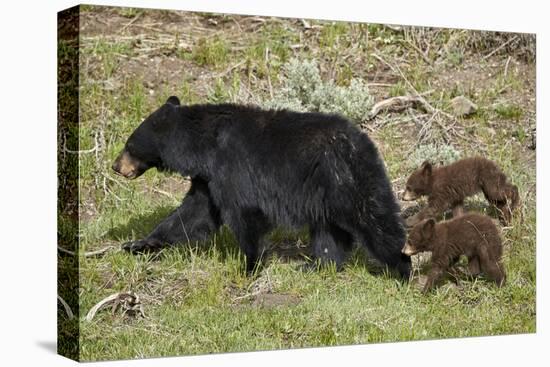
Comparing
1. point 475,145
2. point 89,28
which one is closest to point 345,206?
point 475,145

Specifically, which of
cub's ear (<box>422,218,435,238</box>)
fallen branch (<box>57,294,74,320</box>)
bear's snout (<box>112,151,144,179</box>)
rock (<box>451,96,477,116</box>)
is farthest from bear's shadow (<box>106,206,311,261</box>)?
rock (<box>451,96,477,116</box>)

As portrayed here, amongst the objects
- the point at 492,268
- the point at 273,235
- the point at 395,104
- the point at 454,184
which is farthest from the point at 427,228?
the point at 395,104

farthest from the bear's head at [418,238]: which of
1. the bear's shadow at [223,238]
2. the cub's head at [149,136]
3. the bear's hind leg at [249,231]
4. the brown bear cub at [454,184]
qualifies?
the cub's head at [149,136]

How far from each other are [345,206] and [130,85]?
7.39 feet

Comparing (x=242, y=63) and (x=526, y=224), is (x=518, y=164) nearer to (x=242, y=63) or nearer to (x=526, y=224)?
(x=526, y=224)

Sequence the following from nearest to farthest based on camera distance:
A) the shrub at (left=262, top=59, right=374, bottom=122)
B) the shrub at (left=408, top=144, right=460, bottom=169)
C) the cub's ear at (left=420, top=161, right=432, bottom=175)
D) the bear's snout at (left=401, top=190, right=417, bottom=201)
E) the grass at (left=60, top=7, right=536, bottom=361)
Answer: the grass at (left=60, top=7, right=536, bottom=361) < the cub's ear at (left=420, top=161, right=432, bottom=175) < the bear's snout at (left=401, top=190, right=417, bottom=201) < the shrub at (left=262, top=59, right=374, bottom=122) < the shrub at (left=408, top=144, right=460, bottom=169)

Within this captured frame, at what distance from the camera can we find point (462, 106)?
9.73m

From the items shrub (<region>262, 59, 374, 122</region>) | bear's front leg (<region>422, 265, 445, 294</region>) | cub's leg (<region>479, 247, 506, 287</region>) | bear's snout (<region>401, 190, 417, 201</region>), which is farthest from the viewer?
shrub (<region>262, 59, 374, 122</region>)

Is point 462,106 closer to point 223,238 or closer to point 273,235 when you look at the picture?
point 273,235

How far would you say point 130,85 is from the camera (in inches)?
354

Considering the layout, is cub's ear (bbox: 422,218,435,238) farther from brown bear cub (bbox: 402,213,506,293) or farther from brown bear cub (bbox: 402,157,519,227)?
brown bear cub (bbox: 402,157,519,227)

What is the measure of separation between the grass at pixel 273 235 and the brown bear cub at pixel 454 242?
0.28m

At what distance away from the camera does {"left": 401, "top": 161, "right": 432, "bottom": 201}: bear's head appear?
923 centimetres

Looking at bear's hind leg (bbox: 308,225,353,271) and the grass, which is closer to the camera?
the grass
